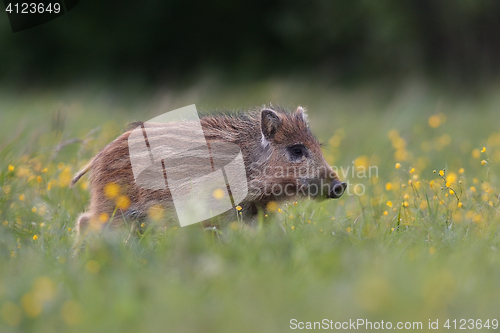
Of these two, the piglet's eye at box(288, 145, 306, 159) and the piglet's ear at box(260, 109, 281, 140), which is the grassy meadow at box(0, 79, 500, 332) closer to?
the piglet's eye at box(288, 145, 306, 159)

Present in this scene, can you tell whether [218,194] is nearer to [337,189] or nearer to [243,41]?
[337,189]

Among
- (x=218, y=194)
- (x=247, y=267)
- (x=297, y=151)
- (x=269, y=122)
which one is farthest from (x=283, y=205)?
(x=247, y=267)

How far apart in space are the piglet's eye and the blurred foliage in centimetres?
1096

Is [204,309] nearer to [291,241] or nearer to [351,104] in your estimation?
[291,241]

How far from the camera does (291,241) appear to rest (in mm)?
3381

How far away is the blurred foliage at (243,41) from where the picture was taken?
15555 mm

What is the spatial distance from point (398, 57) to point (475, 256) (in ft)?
43.9

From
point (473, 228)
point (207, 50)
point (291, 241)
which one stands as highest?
point (207, 50)

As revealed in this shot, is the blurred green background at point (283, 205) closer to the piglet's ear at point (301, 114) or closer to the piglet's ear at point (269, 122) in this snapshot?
the piglet's ear at point (269, 122)

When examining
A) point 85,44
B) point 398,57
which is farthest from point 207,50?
point 398,57

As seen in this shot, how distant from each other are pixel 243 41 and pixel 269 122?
12.3 metres

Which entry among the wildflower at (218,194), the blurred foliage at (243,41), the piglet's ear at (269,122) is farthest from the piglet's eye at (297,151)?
the blurred foliage at (243,41)

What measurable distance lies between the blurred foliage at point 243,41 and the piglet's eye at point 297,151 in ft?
36.0

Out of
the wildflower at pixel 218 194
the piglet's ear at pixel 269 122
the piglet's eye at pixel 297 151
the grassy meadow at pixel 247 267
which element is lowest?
the grassy meadow at pixel 247 267
